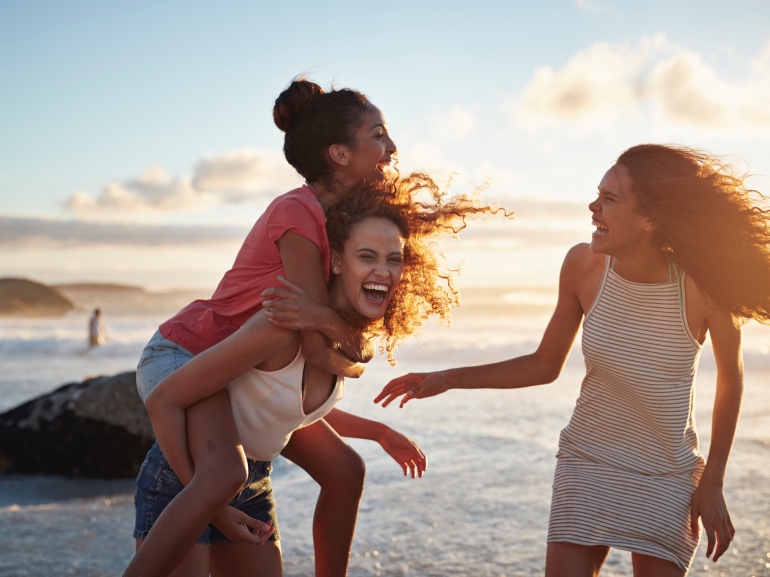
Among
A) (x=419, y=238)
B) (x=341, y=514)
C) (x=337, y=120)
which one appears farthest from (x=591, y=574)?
(x=337, y=120)

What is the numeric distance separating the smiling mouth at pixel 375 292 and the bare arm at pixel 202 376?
0.41m

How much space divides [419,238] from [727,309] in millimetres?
1350

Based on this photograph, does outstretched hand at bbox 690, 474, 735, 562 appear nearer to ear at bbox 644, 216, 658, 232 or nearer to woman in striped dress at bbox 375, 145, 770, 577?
woman in striped dress at bbox 375, 145, 770, 577

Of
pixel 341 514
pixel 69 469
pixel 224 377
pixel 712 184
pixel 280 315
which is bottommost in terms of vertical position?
pixel 69 469

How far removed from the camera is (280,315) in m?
3.14

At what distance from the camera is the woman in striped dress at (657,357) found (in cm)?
343

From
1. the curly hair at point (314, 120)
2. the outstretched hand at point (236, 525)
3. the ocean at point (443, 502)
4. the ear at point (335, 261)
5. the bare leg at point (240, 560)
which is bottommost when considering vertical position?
the ocean at point (443, 502)

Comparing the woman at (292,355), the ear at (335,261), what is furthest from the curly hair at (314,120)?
the ear at (335,261)

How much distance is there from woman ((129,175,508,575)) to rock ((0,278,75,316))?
5510cm

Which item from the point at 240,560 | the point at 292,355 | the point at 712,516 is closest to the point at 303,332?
the point at 292,355

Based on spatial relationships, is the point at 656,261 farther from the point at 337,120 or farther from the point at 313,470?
the point at 313,470

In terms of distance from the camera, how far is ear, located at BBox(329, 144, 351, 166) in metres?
3.84

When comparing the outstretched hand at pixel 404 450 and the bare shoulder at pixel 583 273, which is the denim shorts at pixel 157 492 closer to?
the outstretched hand at pixel 404 450

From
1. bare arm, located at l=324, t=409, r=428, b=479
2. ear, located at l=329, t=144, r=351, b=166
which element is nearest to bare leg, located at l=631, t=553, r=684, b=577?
bare arm, located at l=324, t=409, r=428, b=479
